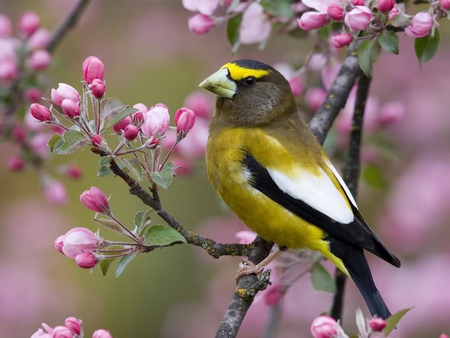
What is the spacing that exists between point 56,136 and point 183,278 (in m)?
5.34

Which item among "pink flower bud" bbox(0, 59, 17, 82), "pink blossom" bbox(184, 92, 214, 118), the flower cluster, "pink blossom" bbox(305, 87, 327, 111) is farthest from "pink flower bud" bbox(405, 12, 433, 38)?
"pink flower bud" bbox(0, 59, 17, 82)

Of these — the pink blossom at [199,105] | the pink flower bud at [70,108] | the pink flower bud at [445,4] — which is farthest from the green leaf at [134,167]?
the pink blossom at [199,105]

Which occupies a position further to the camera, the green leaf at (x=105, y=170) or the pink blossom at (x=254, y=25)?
the pink blossom at (x=254, y=25)

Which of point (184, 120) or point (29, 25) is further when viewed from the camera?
point (29, 25)

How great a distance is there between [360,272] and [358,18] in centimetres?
113

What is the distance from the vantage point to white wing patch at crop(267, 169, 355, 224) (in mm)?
3416

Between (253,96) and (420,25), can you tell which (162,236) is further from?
(253,96)

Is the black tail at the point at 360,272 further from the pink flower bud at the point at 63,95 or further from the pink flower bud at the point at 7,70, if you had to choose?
the pink flower bud at the point at 7,70

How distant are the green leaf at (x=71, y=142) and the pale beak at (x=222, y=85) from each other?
1265 millimetres

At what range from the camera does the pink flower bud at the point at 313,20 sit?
3080 millimetres

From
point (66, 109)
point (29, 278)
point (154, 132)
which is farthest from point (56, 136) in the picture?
point (29, 278)

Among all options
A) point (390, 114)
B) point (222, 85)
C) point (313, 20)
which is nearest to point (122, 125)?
point (313, 20)

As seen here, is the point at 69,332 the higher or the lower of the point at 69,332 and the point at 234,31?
Result: the lower

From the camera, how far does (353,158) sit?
3.94m
